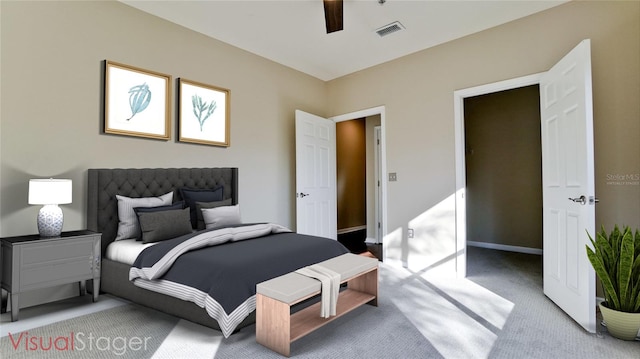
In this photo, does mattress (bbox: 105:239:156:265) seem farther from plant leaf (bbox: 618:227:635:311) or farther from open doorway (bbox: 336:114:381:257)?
plant leaf (bbox: 618:227:635:311)

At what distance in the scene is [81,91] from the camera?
2.93m

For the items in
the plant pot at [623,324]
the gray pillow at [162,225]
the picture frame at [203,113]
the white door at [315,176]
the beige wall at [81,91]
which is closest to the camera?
the plant pot at [623,324]

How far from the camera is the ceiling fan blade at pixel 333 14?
2.75 meters

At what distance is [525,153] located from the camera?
199 inches

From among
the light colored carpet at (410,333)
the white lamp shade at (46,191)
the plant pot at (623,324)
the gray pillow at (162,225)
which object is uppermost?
the white lamp shade at (46,191)

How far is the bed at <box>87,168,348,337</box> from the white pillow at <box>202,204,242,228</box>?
0.78 feet

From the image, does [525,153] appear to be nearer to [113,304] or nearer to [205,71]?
[205,71]

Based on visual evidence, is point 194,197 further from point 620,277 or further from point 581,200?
point 620,277

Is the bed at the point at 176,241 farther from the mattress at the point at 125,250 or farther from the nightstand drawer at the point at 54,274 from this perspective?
the nightstand drawer at the point at 54,274

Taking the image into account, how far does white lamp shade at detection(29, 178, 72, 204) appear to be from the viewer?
2.44 metres

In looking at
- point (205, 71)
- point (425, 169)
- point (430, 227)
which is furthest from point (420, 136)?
point (205, 71)

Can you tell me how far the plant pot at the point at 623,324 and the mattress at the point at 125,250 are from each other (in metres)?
3.50

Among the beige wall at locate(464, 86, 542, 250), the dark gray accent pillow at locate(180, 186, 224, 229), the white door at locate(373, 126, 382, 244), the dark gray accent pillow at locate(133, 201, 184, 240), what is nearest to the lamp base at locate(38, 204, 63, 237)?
the dark gray accent pillow at locate(133, 201, 184, 240)

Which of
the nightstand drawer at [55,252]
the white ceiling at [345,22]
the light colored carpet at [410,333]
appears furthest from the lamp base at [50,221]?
the white ceiling at [345,22]
